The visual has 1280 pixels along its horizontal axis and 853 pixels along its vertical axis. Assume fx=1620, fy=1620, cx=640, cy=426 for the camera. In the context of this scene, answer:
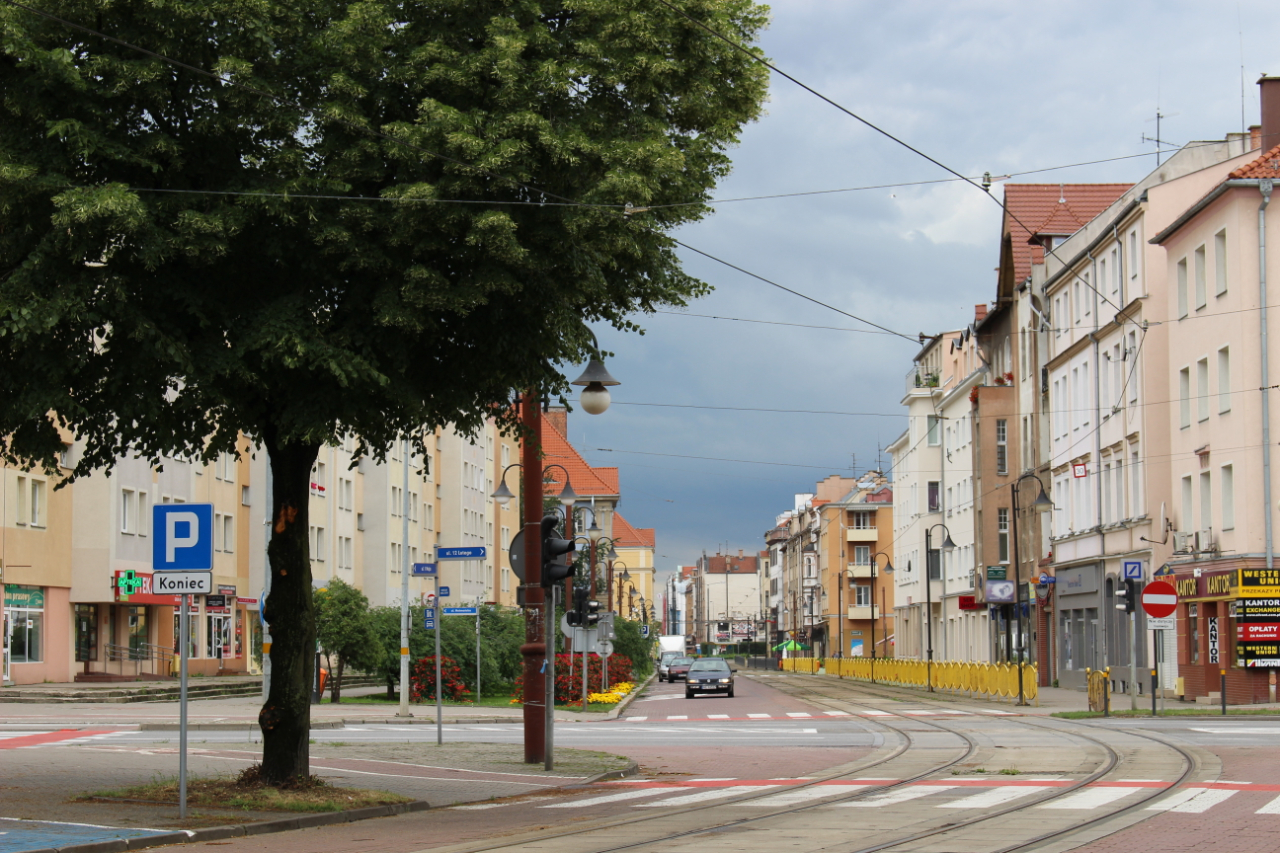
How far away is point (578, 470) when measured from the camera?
454ft

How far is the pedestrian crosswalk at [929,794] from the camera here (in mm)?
15375

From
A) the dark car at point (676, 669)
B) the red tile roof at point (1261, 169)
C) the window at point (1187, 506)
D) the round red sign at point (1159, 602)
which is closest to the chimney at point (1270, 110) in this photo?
the red tile roof at point (1261, 169)

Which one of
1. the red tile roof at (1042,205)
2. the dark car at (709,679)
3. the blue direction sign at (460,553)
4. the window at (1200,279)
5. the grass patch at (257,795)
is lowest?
the dark car at (709,679)

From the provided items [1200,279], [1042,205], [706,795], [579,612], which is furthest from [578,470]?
[706,795]

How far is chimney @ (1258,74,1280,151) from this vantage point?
150 ft

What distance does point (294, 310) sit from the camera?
14.1 meters

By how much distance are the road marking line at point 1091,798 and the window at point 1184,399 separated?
95.0ft

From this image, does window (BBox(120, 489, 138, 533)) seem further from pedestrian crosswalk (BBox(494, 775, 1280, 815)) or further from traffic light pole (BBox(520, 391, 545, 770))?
pedestrian crosswalk (BBox(494, 775, 1280, 815))

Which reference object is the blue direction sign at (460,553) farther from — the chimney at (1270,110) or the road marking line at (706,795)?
the chimney at (1270,110)

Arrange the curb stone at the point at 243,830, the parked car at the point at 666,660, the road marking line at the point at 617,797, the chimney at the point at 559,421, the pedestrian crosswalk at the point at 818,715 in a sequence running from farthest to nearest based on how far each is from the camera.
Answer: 1. the chimney at the point at 559,421
2. the parked car at the point at 666,660
3. the pedestrian crosswalk at the point at 818,715
4. the road marking line at the point at 617,797
5. the curb stone at the point at 243,830

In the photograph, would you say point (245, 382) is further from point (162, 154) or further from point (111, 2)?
point (111, 2)

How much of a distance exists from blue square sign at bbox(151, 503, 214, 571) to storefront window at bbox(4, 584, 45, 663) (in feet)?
127

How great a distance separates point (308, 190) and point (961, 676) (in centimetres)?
4516

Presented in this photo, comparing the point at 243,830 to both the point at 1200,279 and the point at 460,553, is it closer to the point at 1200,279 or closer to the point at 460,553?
the point at 460,553
